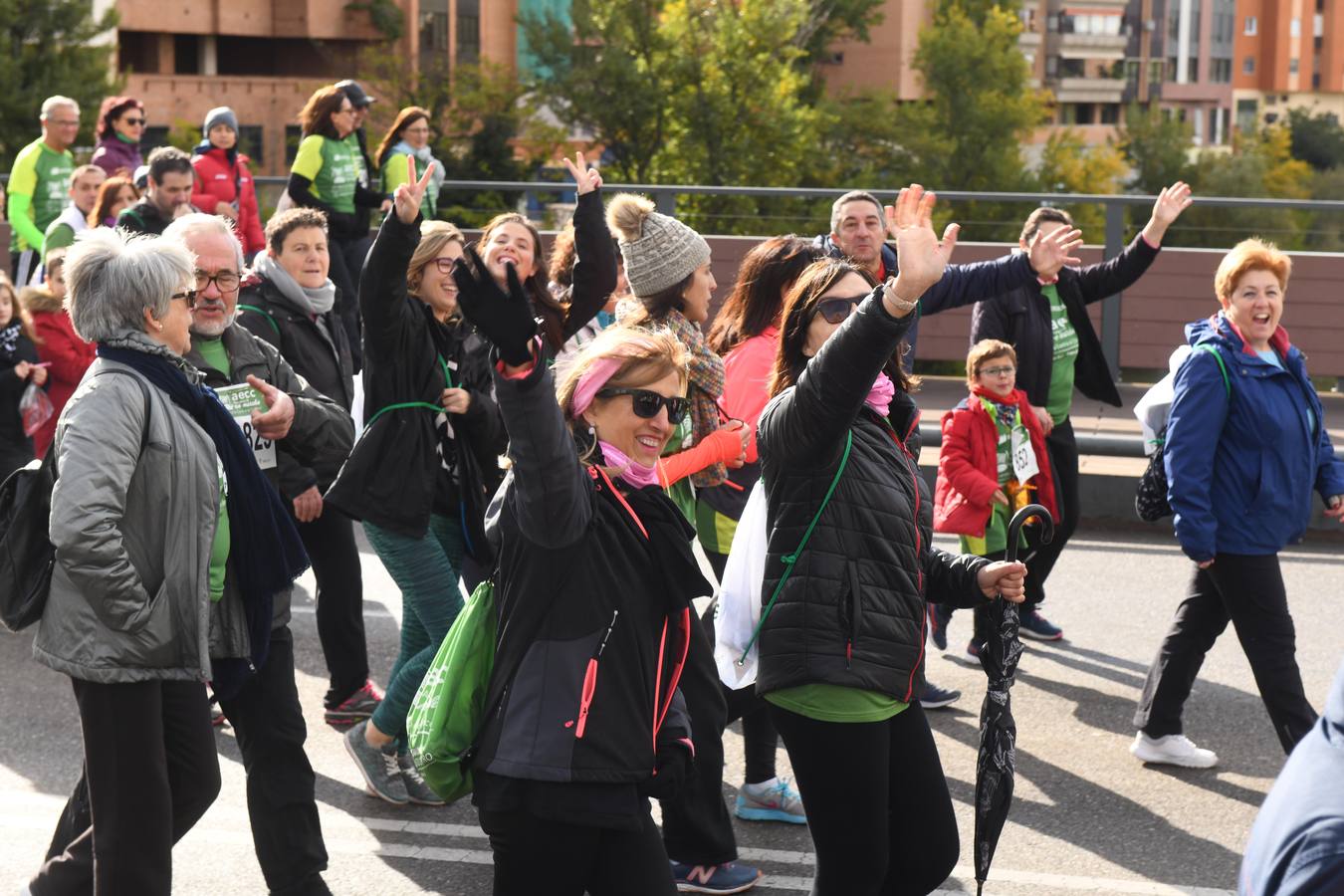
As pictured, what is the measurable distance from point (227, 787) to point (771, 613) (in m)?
2.71

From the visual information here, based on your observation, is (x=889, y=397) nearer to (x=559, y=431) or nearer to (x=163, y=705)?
(x=559, y=431)

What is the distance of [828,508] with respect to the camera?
4082mm

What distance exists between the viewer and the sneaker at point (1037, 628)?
7.89 m

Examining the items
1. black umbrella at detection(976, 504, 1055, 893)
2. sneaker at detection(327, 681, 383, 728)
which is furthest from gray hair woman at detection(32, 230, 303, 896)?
sneaker at detection(327, 681, 383, 728)

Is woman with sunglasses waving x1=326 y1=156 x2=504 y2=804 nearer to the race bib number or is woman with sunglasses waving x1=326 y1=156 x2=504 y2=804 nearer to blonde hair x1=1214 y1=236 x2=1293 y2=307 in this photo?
the race bib number

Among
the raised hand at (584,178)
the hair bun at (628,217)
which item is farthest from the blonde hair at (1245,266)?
the raised hand at (584,178)

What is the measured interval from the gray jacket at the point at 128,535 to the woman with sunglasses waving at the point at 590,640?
869mm

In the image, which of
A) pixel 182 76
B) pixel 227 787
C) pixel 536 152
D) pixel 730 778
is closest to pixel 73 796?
pixel 227 787

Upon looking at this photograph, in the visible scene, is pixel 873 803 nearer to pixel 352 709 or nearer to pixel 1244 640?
pixel 1244 640

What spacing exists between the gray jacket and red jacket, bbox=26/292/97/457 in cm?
428

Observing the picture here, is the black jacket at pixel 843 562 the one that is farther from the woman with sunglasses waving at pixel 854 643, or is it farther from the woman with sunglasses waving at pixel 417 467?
the woman with sunglasses waving at pixel 417 467

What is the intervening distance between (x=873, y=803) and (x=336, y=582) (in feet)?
9.46

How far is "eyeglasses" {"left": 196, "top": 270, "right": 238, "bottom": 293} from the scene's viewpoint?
Answer: 5.09m

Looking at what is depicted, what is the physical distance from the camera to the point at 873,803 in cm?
401
